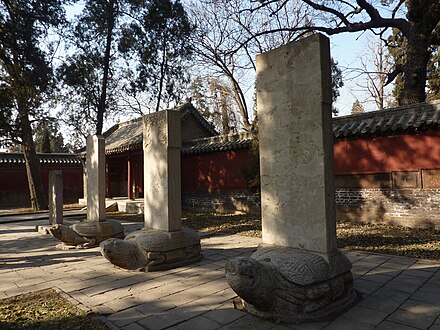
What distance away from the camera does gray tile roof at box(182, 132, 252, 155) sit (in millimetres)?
11727

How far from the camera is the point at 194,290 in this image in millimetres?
3744

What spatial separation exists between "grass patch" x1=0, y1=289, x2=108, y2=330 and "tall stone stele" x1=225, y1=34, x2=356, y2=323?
5.02 feet

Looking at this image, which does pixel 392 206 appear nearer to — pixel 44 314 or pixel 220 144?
pixel 220 144

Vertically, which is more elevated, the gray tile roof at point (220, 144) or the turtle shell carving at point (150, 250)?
the gray tile roof at point (220, 144)

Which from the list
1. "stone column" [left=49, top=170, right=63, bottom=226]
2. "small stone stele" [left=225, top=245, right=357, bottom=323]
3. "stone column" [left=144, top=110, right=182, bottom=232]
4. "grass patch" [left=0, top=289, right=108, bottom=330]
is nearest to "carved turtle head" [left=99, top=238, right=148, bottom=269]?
"stone column" [left=144, top=110, right=182, bottom=232]

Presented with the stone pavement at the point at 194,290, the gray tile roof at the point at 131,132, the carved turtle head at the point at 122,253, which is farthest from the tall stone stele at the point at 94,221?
the gray tile roof at the point at 131,132

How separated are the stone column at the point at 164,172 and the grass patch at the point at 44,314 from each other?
71.9 inches

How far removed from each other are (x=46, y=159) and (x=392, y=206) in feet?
64.2

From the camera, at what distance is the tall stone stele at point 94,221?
643 centimetres

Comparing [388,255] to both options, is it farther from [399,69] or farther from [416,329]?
[399,69]

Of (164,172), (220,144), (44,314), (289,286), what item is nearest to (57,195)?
(164,172)

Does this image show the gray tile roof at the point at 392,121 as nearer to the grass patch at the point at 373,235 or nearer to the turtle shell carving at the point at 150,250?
the grass patch at the point at 373,235

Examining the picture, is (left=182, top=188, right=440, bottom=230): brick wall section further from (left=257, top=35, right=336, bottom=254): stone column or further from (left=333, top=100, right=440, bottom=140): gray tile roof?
(left=257, top=35, right=336, bottom=254): stone column

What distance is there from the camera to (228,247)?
6203 millimetres
